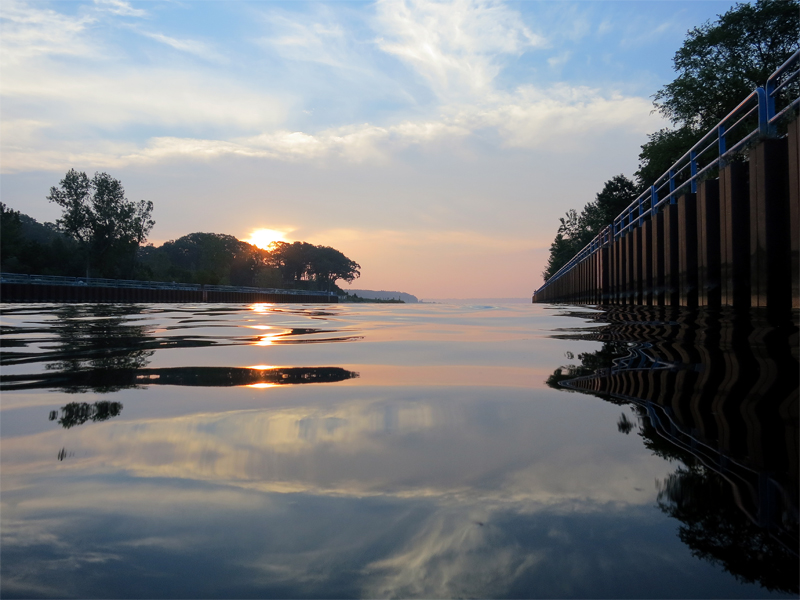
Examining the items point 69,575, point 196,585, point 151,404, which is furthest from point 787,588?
point 151,404

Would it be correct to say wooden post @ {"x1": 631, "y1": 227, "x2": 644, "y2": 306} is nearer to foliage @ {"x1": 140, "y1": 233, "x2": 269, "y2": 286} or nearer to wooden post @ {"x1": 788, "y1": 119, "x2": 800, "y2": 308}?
wooden post @ {"x1": 788, "y1": 119, "x2": 800, "y2": 308}

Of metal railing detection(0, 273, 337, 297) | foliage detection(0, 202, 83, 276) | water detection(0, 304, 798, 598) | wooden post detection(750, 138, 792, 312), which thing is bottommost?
water detection(0, 304, 798, 598)

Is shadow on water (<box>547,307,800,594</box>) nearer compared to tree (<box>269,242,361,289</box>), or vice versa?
shadow on water (<box>547,307,800,594</box>)

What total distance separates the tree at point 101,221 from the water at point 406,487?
241ft

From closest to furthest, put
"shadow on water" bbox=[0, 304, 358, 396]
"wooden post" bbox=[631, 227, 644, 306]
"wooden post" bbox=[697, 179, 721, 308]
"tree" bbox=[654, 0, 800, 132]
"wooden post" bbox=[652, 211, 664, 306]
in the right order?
"shadow on water" bbox=[0, 304, 358, 396], "wooden post" bbox=[697, 179, 721, 308], "wooden post" bbox=[652, 211, 664, 306], "wooden post" bbox=[631, 227, 644, 306], "tree" bbox=[654, 0, 800, 132]

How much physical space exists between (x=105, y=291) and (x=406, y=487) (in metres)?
43.3

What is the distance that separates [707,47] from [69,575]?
1533 inches

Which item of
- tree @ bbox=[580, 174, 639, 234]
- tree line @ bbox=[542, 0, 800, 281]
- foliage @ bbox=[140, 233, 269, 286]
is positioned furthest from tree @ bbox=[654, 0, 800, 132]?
foliage @ bbox=[140, 233, 269, 286]

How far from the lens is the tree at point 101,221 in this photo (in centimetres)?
6738

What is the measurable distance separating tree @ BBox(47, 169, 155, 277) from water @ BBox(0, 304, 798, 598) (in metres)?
73.5

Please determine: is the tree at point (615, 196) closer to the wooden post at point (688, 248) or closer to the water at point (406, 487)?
the wooden post at point (688, 248)

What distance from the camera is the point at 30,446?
155 centimetres

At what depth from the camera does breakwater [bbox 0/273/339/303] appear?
104 ft

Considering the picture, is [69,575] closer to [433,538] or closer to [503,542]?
[433,538]
